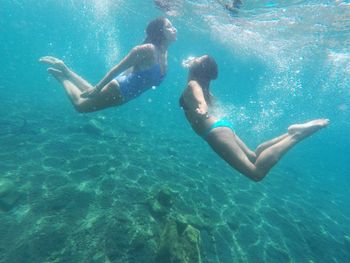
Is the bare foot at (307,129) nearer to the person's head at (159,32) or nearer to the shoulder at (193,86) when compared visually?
the shoulder at (193,86)

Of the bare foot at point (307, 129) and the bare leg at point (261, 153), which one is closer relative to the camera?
the bare leg at point (261, 153)

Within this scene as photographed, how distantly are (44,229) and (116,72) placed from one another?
16.6 ft

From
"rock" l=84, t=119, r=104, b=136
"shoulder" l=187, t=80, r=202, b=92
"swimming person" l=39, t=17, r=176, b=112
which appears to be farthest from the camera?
"rock" l=84, t=119, r=104, b=136

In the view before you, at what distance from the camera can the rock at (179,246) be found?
6690mm

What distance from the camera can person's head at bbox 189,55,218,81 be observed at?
607 centimetres

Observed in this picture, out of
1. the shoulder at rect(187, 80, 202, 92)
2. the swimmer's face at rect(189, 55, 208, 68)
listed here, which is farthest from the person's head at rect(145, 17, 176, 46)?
the shoulder at rect(187, 80, 202, 92)

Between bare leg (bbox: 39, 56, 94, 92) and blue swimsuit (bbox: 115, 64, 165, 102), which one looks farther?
bare leg (bbox: 39, 56, 94, 92)

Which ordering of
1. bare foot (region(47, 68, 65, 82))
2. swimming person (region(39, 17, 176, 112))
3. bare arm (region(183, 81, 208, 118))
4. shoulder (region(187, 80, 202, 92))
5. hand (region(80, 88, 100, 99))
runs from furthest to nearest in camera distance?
bare foot (region(47, 68, 65, 82)) < hand (region(80, 88, 100, 99)) < swimming person (region(39, 17, 176, 112)) < shoulder (region(187, 80, 202, 92)) < bare arm (region(183, 81, 208, 118))

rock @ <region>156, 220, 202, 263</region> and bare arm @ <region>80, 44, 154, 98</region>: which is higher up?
bare arm @ <region>80, 44, 154, 98</region>

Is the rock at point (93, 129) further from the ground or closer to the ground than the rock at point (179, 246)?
further from the ground

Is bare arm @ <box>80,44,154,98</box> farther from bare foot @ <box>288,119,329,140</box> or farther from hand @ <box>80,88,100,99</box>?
bare foot @ <box>288,119,329,140</box>

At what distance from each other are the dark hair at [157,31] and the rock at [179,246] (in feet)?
17.0

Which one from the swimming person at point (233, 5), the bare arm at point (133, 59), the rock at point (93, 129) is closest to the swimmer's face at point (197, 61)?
the bare arm at point (133, 59)

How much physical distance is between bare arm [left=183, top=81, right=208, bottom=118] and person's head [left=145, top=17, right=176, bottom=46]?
5.98ft
